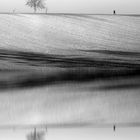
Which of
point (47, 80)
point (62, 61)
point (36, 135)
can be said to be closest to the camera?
point (36, 135)

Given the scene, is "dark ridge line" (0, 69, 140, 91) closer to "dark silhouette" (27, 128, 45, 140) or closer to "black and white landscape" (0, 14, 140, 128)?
"black and white landscape" (0, 14, 140, 128)

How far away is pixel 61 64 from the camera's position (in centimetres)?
1069

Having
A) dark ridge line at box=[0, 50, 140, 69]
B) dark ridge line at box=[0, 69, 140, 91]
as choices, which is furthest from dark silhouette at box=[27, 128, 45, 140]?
dark ridge line at box=[0, 50, 140, 69]

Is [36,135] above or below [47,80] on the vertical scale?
above

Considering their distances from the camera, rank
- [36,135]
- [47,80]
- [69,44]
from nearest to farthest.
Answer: [36,135], [47,80], [69,44]

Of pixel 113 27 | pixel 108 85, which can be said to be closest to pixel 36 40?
pixel 113 27

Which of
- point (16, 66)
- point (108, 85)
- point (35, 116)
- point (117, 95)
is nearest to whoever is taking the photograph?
point (35, 116)

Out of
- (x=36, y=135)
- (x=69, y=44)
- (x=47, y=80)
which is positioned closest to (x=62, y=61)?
(x=69, y=44)

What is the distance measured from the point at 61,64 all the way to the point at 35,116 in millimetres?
6884

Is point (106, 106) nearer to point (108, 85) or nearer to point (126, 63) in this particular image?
point (108, 85)

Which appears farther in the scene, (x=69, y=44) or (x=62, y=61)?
(x=69, y=44)

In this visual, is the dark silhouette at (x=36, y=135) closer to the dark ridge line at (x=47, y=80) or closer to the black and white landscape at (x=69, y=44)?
the dark ridge line at (x=47, y=80)

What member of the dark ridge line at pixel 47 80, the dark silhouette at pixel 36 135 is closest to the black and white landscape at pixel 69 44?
the dark ridge line at pixel 47 80

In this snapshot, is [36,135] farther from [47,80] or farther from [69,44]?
[69,44]
